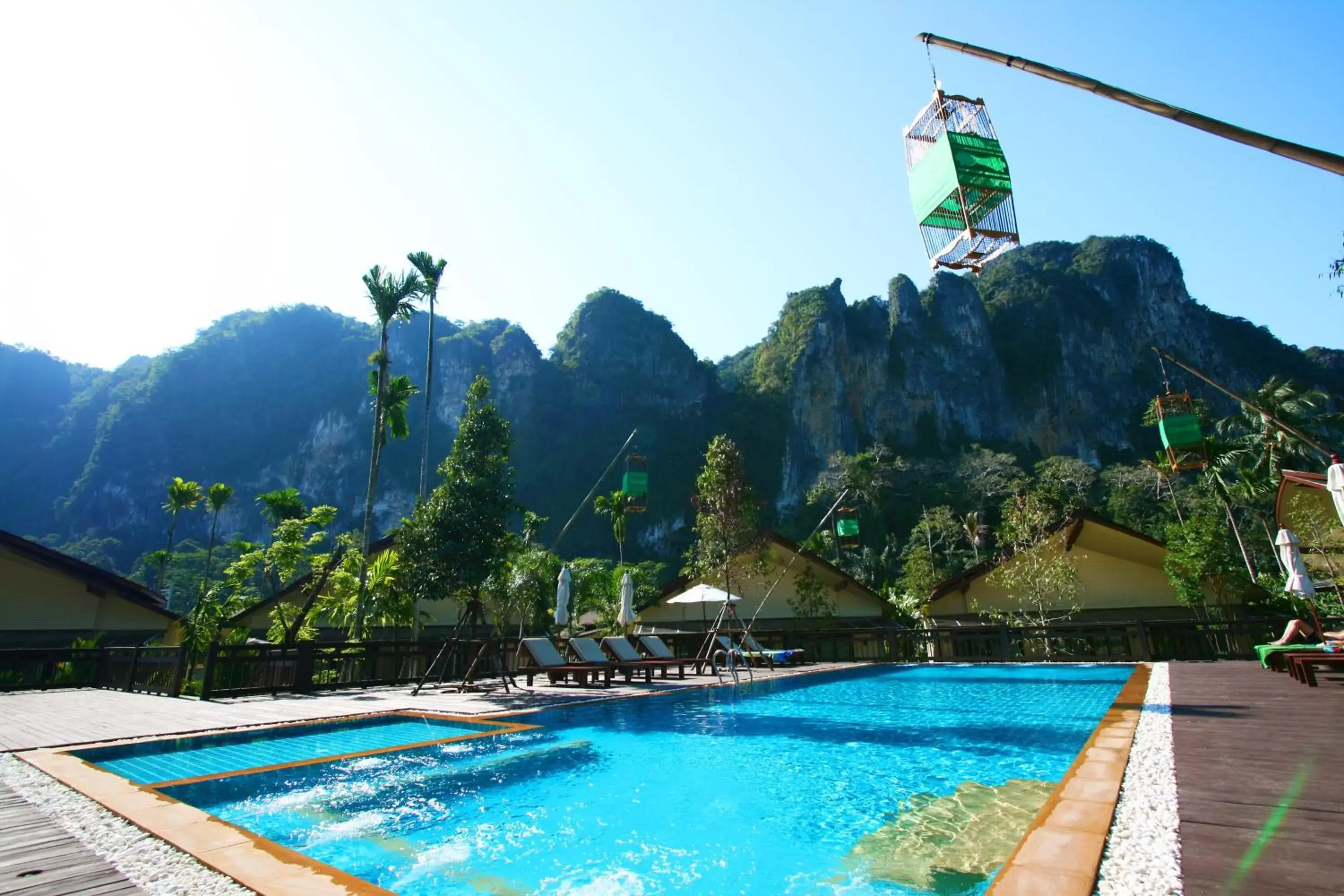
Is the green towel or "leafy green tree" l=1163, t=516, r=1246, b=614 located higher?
"leafy green tree" l=1163, t=516, r=1246, b=614

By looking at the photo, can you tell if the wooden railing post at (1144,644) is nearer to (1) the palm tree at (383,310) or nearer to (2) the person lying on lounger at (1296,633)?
(2) the person lying on lounger at (1296,633)

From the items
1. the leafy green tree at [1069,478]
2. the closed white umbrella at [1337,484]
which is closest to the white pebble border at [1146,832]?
the closed white umbrella at [1337,484]

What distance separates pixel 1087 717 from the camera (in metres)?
7.97

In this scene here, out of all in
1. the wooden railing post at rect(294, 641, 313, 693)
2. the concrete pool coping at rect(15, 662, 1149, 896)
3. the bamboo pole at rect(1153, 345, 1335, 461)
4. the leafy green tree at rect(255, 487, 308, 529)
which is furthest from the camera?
the leafy green tree at rect(255, 487, 308, 529)

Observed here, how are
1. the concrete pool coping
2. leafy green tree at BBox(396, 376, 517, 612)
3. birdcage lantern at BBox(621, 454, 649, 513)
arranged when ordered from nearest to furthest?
1. the concrete pool coping
2. leafy green tree at BBox(396, 376, 517, 612)
3. birdcage lantern at BBox(621, 454, 649, 513)

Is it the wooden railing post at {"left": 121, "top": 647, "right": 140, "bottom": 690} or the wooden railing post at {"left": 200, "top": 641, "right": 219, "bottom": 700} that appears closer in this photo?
the wooden railing post at {"left": 200, "top": 641, "right": 219, "bottom": 700}

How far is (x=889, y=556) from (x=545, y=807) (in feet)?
166

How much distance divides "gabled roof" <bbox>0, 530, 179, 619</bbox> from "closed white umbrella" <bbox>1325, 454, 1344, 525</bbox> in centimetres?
2561

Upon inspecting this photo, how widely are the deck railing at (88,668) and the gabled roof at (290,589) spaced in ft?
18.4

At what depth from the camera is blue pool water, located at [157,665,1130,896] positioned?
12.5 feet

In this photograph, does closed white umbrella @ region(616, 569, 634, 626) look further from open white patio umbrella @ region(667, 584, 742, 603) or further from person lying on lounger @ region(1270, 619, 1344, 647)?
person lying on lounger @ region(1270, 619, 1344, 647)

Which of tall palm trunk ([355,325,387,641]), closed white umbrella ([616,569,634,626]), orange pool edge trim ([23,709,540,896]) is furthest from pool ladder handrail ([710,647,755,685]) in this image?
tall palm trunk ([355,325,387,641])

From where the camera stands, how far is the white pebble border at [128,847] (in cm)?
268

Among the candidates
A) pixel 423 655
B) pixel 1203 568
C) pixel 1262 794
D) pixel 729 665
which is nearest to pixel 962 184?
pixel 1262 794
